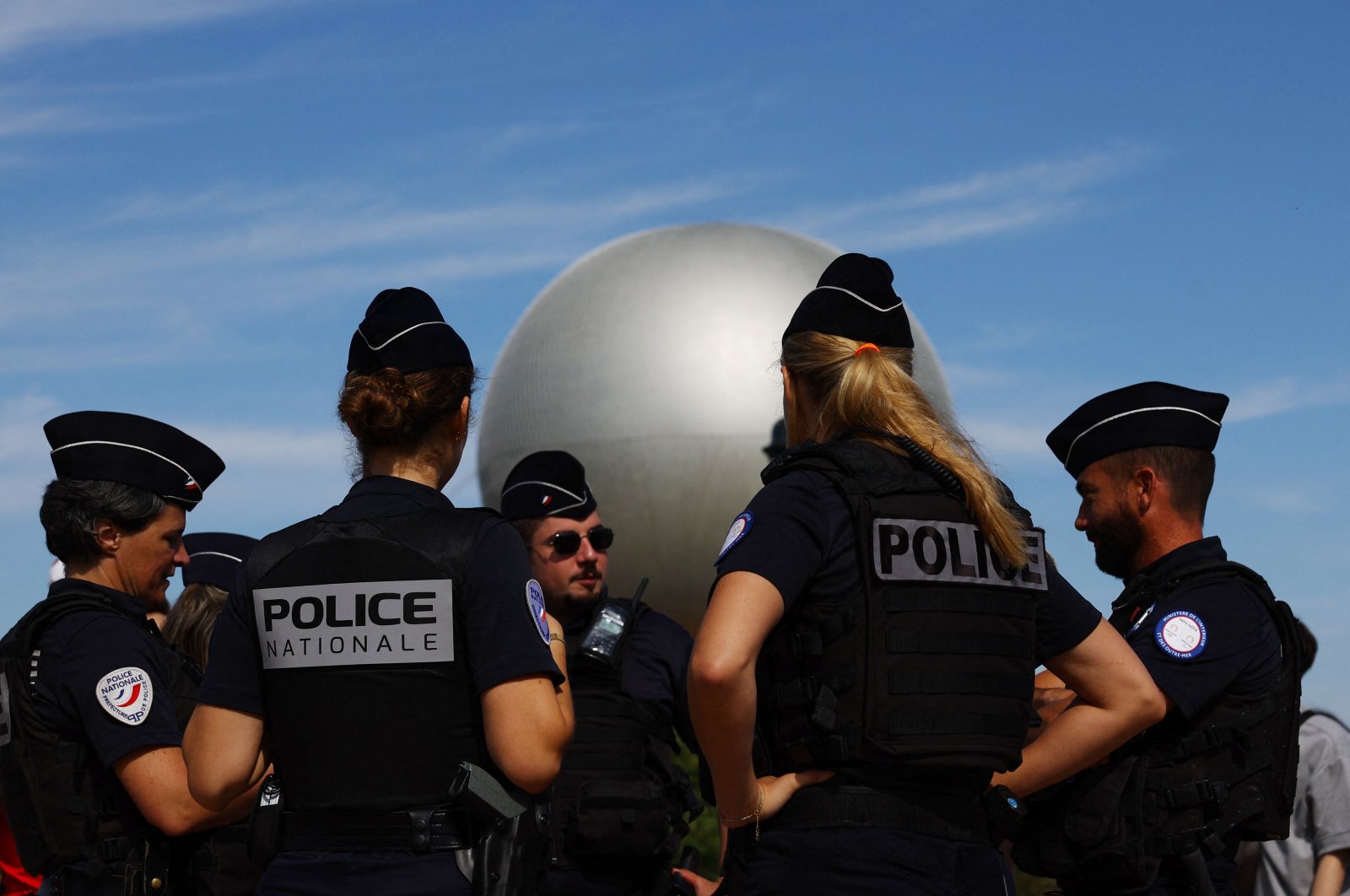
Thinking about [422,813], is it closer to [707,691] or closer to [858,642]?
[707,691]

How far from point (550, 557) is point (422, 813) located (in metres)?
3.44

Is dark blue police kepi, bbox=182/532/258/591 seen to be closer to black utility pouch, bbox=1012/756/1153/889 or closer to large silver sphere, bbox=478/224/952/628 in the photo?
black utility pouch, bbox=1012/756/1153/889

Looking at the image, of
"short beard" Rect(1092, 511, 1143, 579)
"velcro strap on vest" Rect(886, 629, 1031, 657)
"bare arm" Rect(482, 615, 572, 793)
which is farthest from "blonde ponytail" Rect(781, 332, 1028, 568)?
"short beard" Rect(1092, 511, 1143, 579)

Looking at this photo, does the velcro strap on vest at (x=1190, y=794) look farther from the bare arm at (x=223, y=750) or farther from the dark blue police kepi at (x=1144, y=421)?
the bare arm at (x=223, y=750)

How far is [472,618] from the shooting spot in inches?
119

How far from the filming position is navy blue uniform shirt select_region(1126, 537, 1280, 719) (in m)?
3.93

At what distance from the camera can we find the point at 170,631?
535 cm

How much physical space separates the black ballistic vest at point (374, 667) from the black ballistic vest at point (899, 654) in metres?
0.63

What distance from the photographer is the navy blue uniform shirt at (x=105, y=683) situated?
3.70 meters

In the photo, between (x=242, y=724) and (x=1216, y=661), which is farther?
(x=1216, y=661)

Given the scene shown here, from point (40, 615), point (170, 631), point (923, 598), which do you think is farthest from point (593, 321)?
point (923, 598)

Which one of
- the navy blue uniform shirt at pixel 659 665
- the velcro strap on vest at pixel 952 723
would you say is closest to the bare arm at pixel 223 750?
the velcro strap on vest at pixel 952 723

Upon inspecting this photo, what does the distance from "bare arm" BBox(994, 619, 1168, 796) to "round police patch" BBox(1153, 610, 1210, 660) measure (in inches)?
17.1

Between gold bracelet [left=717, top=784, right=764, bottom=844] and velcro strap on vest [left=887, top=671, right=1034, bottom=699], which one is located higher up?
velcro strap on vest [left=887, top=671, right=1034, bottom=699]
